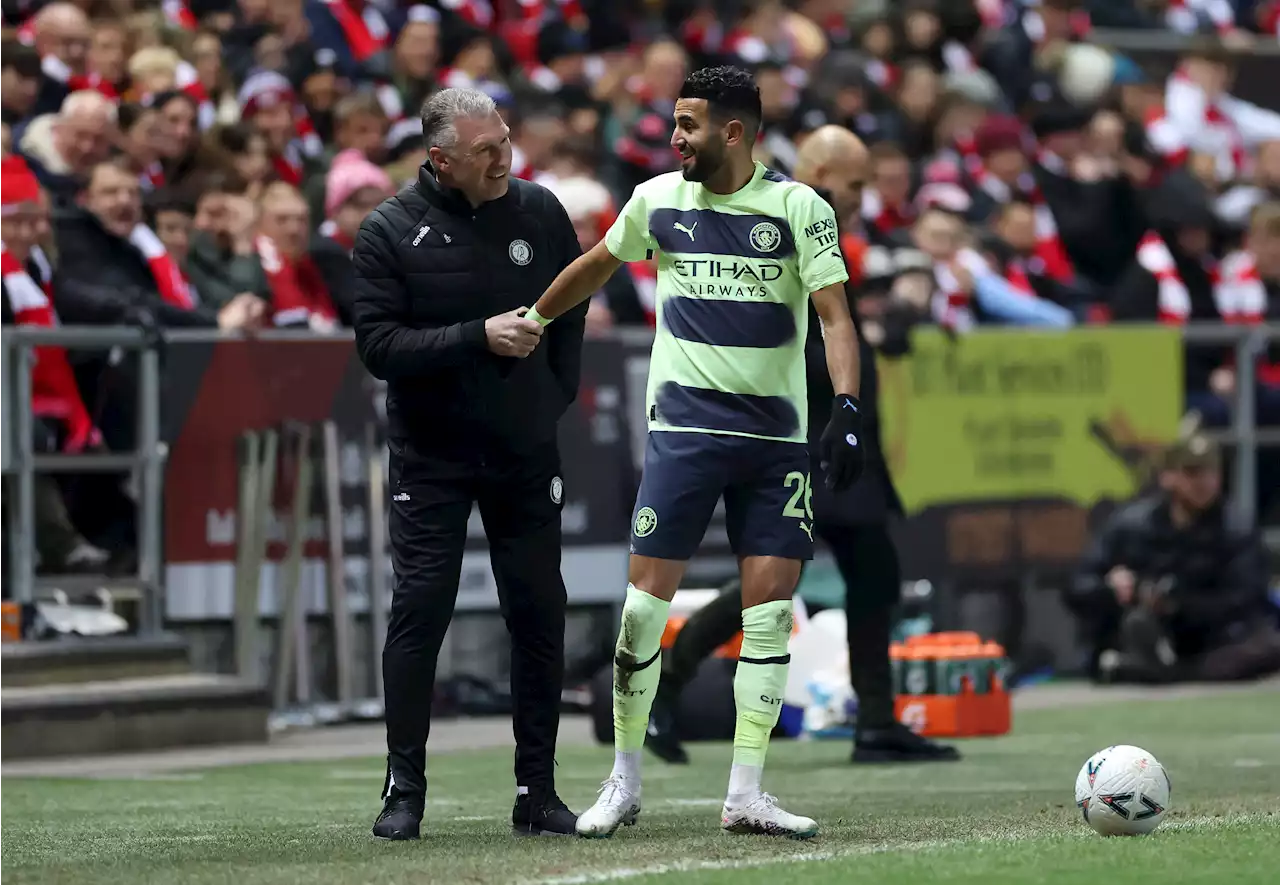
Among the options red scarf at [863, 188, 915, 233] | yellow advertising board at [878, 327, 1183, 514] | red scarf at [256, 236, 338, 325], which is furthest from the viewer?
red scarf at [863, 188, 915, 233]

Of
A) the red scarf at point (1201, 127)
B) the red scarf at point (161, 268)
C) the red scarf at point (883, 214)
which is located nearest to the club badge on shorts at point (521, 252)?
the red scarf at point (161, 268)

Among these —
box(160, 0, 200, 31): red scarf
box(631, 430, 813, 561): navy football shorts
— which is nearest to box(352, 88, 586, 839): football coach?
box(631, 430, 813, 561): navy football shorts

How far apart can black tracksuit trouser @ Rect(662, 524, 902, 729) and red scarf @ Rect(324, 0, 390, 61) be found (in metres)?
7.38

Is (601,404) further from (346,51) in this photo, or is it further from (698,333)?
(698,333)

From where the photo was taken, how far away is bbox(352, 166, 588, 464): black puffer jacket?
7723mm

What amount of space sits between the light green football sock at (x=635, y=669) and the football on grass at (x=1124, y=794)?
131 centimetres

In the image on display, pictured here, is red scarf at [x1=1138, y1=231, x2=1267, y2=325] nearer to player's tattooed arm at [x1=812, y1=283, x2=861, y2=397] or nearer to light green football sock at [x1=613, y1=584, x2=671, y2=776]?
player's tattooed arm at [x1=812, y1=283, x2=861, y2=397]

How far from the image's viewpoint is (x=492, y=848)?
24.0 feet

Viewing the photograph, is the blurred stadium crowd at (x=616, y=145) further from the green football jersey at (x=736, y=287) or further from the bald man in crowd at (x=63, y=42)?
the green football jersey at (x=736, y=287)

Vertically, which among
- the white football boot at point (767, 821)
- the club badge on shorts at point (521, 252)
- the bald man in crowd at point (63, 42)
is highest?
the bald man in crowd at point (63, 42)

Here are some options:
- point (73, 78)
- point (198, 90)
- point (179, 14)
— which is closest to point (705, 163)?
point (73, 78)

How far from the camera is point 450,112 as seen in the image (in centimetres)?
761

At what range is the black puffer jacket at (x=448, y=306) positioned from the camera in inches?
304

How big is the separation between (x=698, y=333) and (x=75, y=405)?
565 cm
